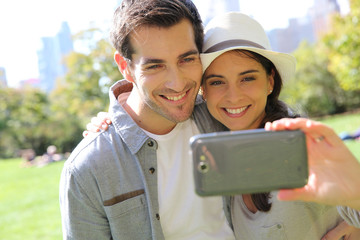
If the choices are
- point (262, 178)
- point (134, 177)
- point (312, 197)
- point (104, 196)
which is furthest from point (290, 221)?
point (104, 196)

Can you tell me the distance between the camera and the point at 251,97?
7.79 feet

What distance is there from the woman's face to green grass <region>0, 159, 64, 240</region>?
5.03 metres

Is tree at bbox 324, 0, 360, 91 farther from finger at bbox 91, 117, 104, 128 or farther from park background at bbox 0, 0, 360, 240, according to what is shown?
finger at bbox 91, 117, 104, 128

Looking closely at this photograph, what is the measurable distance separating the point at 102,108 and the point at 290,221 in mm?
19900

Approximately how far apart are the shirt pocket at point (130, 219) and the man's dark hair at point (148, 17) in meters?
0.97

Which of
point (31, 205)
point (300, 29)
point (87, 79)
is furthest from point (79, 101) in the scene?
point (300, 29)

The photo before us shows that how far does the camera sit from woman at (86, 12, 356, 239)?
2086 millimetres

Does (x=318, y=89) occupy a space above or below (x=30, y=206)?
above

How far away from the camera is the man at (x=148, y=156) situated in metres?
2.19

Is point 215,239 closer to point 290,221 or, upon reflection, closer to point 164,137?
point 290,221

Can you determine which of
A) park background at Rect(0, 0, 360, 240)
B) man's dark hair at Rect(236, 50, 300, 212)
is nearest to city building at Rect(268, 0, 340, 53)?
park background at Rect(0, 0, 360, 240)

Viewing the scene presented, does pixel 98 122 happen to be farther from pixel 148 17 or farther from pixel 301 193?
pixel 301 193

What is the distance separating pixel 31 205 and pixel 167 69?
26.7 ft

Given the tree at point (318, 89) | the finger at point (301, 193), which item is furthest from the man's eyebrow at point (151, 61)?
the tree at point (318, 89)
